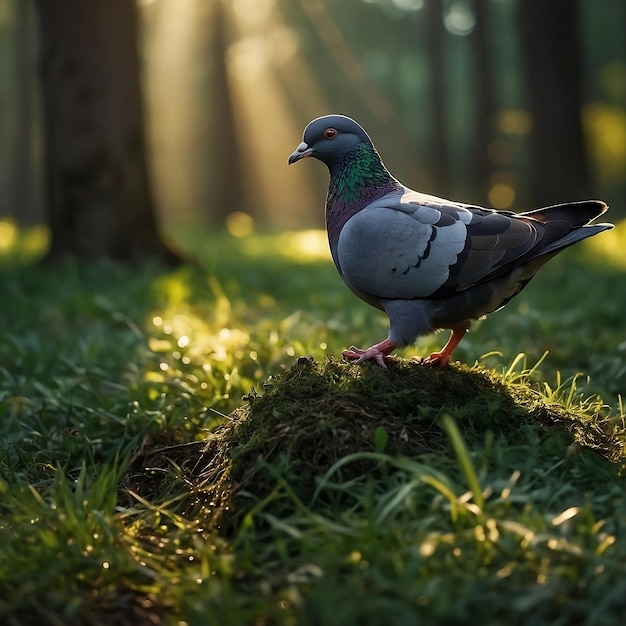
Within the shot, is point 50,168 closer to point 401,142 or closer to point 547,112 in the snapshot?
point 547,112

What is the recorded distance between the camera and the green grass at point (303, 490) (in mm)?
2309

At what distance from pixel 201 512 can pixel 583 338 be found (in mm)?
3317

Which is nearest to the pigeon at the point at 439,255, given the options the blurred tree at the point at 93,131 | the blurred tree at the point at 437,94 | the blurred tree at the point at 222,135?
the blurred tree at the point at 93,131

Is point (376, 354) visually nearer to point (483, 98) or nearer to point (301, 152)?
point (301, 152)

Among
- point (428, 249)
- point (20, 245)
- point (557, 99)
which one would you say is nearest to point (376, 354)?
point (428, 249)

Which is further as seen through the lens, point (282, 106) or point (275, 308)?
point (282, 106)

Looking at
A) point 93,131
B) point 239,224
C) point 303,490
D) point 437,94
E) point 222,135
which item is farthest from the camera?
point 222,135

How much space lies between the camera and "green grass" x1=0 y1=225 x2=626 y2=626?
2309 mm

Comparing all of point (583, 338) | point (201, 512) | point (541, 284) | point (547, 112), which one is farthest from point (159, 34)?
point (201, 512)

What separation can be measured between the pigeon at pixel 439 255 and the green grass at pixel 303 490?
236mm

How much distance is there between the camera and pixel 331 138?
3.95m

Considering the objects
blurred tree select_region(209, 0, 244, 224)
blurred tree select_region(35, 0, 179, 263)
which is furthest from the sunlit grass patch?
blurred tree select_region(209, 0, 244, 224)

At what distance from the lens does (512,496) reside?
2.59 metres

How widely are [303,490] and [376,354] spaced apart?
82 centimetres
